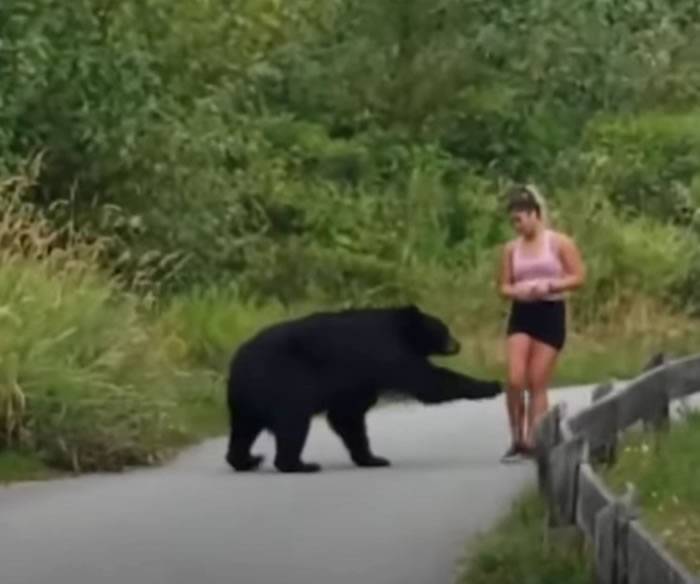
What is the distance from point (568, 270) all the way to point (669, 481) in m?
1.49

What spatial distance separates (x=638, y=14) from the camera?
3944 cm

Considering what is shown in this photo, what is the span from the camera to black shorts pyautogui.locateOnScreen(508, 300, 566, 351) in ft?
53.3

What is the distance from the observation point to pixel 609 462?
1503 centimetres

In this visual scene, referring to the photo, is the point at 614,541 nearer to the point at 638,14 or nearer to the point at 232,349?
the point at 232,349

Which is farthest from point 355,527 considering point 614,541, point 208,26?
point 208,26

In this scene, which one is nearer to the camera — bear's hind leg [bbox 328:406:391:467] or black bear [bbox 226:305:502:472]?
black bear [bbox 226:305:502:472]

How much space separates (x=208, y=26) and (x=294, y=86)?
6.03m

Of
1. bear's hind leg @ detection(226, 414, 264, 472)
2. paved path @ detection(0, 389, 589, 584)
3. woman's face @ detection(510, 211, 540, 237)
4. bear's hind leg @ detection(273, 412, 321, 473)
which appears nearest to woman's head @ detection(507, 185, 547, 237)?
woman's face @ detection(510, 211, 540, 237)

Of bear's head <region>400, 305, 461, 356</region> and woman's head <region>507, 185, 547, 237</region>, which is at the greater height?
woman's head <region>507, 185, 547, 237</region>

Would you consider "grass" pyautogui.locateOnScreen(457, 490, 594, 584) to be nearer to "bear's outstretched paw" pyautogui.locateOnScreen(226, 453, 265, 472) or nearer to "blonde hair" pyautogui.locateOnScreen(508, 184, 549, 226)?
"blonde hair" pyautogui.locateOnScreen(508, 184, 549, 226)

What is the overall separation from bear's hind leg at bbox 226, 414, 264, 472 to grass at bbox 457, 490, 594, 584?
13.7 feet

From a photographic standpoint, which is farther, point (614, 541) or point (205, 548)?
point (205, 548)

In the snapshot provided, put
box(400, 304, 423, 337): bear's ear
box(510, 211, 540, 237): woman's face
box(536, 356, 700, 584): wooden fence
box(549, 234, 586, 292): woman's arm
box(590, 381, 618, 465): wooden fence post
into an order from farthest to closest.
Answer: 1. box(400, 304, 423, 337): bear's ear
2. box(549, 234, 586, 292): woman's arm
3. box(510, 211, 540, 237): woman's face
4. box(590, 381, 618, 465): wooden fence post
5. box(536, 356, 700, 584): wooden fence

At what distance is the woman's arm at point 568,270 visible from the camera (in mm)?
16078
